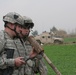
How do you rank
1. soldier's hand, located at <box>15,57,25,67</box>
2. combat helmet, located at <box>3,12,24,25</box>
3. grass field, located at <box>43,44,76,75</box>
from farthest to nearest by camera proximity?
1. grass field, located at <box>43,44,76,75</box>
2. combat helmet, located at <box>3,12,24,25</box>
3. soldier's hand, located at <box>15,57,25,67</box>

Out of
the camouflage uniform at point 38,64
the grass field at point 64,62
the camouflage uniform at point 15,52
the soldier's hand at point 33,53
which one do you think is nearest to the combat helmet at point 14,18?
the camouflage uniform at point 15,52

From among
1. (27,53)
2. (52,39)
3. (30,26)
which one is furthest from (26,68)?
(52,39)

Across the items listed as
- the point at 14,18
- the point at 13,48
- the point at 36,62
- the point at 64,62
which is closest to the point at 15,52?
the point at 13,48

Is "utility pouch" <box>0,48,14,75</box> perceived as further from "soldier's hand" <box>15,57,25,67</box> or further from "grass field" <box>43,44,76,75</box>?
"grass field" <box>43,44,76,75</box>

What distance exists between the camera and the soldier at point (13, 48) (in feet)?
14.7

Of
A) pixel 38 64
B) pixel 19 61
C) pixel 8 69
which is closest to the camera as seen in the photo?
pixel 19 61

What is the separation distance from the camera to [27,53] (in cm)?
472

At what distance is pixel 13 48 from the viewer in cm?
457

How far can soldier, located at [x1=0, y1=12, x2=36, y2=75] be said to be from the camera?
4.49 m

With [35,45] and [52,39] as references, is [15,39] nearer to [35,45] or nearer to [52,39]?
[35,45]

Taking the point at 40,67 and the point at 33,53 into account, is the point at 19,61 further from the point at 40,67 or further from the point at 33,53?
the point at 40,67

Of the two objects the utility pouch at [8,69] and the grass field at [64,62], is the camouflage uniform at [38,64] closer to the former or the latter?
the utility pouch at [8,69]

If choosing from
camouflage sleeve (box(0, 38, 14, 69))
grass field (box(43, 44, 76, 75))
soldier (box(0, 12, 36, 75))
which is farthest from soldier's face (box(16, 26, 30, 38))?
grass field (box(43, 44, 76, 75))

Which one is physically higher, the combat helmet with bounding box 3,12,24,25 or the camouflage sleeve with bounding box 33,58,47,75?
the combat helmet with bounding box 3,12,24,25
